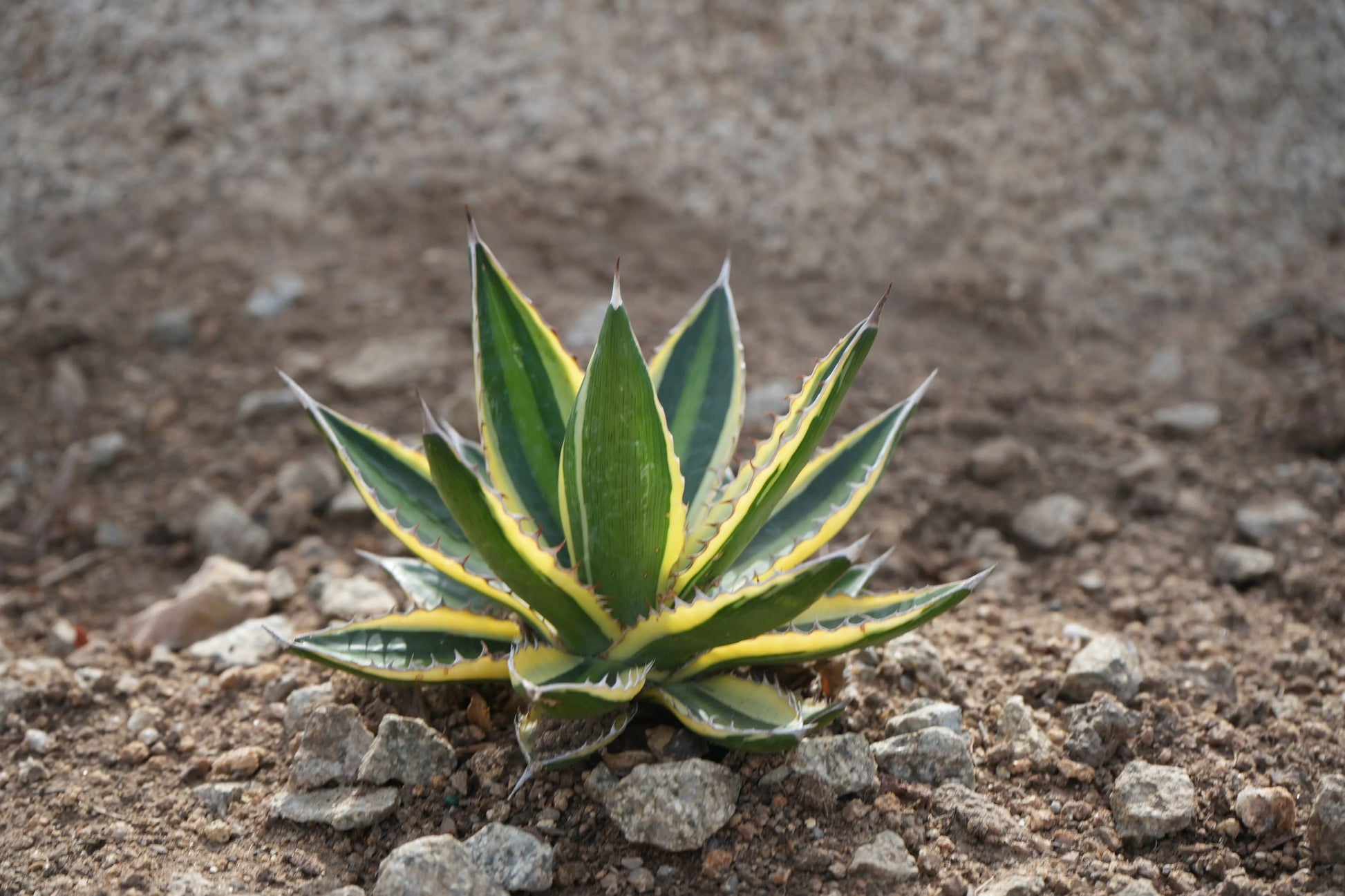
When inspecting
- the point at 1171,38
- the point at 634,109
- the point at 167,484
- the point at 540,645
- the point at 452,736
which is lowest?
the point at 167,484

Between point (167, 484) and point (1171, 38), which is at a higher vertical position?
point (1171, 38)

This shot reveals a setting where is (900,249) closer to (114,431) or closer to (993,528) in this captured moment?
(993,528)

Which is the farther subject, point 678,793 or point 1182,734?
point 1182,734

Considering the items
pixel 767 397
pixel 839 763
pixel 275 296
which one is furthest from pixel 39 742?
pixel 767 397

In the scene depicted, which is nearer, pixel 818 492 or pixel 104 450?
pixel 818 492

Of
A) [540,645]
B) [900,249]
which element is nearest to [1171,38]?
[900,249]

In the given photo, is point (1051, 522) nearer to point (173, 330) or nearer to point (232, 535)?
point (232, 535)
